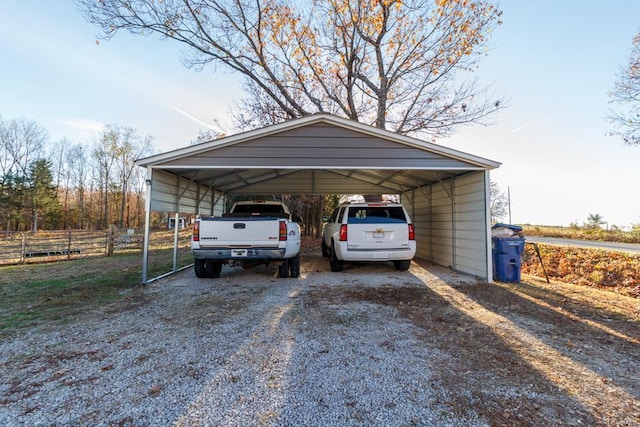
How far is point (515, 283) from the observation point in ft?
22.1

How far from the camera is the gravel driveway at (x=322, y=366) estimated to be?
2.06 metres

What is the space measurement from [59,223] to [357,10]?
40.0 metres

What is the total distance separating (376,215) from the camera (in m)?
7.64

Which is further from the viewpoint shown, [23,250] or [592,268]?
[23,250]

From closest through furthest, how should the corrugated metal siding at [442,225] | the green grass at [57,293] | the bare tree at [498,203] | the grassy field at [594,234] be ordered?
the green grass at [57,293], the corrugated metal siding at [442,225], the grassy field at [594,234], the bare tree at [498,203]

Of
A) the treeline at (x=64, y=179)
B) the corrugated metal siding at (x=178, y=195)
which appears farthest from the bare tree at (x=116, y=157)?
the corrugated metal siding at (x=178, y=195)

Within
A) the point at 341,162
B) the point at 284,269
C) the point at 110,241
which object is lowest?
the point at 284,269

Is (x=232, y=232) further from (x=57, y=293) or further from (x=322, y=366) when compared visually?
Answer: (x=322, y=366)

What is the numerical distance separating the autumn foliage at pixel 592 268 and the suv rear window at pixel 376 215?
5.20 metres

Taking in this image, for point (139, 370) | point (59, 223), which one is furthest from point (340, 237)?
point (59, 223)

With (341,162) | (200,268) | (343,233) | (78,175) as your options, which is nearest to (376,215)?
(343,233)

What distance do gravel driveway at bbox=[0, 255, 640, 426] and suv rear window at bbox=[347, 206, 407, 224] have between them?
2.38 m

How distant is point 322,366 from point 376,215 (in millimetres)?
5272

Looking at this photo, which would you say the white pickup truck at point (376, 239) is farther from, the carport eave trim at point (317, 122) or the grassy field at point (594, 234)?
the grassy field at point (594, 234)
